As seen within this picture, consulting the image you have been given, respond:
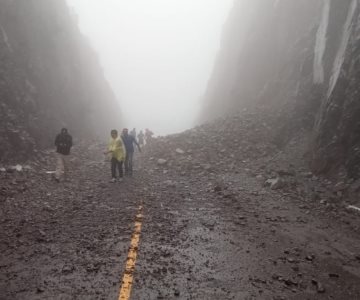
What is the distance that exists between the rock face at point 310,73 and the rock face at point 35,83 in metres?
11.1

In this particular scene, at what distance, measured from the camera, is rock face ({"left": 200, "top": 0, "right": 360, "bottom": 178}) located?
43.1 ft

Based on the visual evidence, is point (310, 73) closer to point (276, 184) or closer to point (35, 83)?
point (276, 184)

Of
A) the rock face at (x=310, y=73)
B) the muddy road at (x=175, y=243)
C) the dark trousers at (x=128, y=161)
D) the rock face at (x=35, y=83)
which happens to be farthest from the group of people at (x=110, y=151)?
the rock face at (x=310, y=73)

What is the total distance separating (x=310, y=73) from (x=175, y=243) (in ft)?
52.1

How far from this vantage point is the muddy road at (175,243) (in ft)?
19.6

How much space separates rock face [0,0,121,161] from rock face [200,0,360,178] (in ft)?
36.3

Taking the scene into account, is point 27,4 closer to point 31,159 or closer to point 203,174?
point 31,159

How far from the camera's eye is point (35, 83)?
23094 mm

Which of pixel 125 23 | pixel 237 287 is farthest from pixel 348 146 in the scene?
pixel 125 23

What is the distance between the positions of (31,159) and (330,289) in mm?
13482

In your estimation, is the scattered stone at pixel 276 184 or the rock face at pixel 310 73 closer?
the scattered stone at pixel 276 184

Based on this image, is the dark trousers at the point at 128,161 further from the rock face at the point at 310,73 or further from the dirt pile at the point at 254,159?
the rock face at the point at 310,73

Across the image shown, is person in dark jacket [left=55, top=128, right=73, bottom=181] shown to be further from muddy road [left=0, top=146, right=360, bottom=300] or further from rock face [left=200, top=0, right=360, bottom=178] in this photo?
rock face [left=200, top=0, right=360, bottom=178]

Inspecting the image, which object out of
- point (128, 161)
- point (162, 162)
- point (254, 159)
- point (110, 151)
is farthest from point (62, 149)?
point (254, 159)
